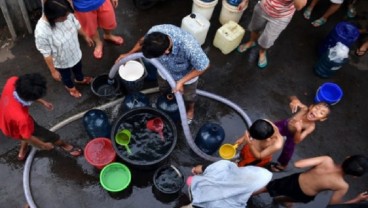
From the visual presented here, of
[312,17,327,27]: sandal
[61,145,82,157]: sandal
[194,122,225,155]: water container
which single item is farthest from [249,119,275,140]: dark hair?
[312,17,327,27]: sandal

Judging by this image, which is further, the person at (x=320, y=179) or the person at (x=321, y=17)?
the person at (x=321, y=17)

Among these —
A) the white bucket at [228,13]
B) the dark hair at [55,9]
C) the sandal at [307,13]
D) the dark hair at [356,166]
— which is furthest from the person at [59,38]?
the sandal at [307,13]

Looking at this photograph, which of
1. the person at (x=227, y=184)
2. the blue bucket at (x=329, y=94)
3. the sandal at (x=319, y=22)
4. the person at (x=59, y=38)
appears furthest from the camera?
the sandal at (x=319, y=22)

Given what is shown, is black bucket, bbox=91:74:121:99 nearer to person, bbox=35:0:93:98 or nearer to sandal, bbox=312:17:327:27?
person, bbox=35:0:93:98

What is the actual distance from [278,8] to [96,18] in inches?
107

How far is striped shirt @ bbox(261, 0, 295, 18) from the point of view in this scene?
5336 mm

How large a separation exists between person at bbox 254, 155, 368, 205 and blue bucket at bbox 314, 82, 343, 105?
1813 millimetres

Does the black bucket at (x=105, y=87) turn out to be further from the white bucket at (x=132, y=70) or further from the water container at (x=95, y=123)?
the water container at (x=95, y=123)

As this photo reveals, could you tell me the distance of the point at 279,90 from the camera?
6238 millimetres

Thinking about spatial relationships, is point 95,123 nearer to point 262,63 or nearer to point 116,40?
point 116,40

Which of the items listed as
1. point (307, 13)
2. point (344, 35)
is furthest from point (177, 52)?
point (307, 13)

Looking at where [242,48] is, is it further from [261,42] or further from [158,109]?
[158,109]

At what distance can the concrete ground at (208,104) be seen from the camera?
4.99 metres

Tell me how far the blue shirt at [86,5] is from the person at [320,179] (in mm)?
3435
